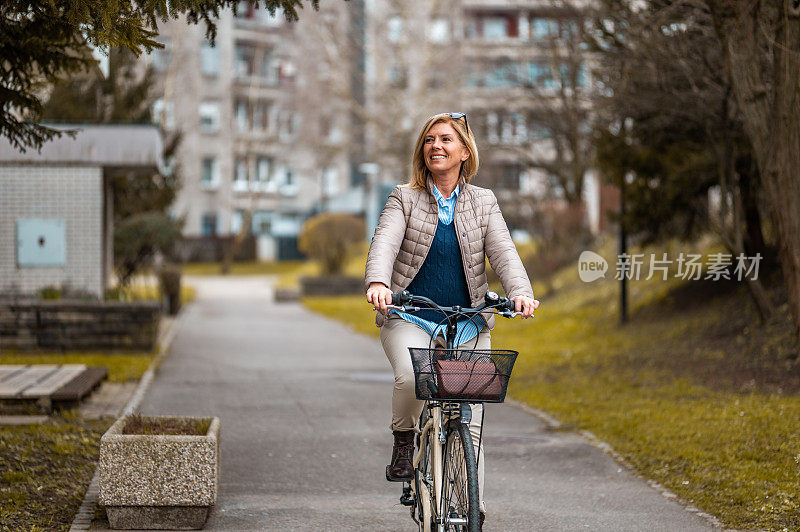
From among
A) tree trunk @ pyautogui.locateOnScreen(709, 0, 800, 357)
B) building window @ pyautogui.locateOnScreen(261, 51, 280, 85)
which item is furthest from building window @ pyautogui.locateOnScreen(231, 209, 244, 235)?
tree trunk @ pyautogui.locateOnScreen(709, 0, 800, 357)

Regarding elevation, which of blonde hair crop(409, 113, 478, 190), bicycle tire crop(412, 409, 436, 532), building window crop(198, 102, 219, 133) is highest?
building window crop(198, 102, 219, 133)

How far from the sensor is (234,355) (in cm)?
1596

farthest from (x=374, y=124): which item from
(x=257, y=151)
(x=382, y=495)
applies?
(x=382, y=495)

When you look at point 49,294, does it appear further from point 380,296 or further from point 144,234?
point 380,296

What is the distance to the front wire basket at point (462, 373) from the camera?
4605 mm

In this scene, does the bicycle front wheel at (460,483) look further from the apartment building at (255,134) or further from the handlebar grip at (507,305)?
the apartment building at (255,134)

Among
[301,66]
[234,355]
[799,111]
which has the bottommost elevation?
[234,355]

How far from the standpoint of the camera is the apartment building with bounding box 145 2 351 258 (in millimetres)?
53062

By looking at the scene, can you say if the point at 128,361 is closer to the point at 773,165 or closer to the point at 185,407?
the point at 185,407

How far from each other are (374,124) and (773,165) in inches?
1243

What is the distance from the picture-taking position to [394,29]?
1656 inches

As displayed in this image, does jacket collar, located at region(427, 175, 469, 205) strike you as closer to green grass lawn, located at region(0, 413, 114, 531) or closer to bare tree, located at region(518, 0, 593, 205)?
green grass lawn, located at region(0, 413, 114, 531)

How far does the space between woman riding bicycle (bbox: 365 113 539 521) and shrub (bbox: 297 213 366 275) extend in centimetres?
2782

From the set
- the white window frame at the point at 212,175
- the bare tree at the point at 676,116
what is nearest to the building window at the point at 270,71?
the white window frame at the point at 212,175
